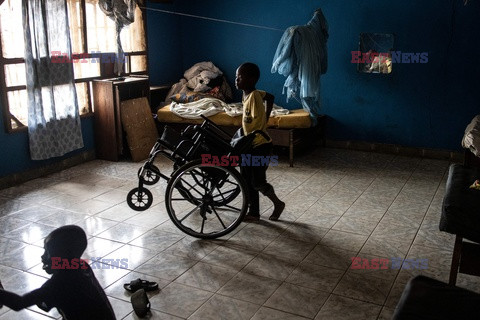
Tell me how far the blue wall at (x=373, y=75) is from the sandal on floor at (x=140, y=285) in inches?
164

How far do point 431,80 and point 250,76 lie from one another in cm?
317

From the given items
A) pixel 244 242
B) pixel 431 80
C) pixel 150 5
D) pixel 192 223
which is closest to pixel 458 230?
pixel 244 242

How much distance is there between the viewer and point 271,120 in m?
5.70

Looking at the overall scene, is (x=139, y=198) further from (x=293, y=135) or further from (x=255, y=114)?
(x=293, y=135)

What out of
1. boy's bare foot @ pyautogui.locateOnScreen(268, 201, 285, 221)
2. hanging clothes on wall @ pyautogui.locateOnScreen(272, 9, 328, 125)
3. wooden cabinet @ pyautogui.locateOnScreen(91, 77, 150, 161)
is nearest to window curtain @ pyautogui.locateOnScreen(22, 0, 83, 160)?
wooden cabinet @ pyautogui.locateOnScreen(91, 77, 150, 161)

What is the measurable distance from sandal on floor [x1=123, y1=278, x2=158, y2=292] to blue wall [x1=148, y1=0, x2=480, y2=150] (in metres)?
4.18

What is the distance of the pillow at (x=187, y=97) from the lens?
20.9 feet

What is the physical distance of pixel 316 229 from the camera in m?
3.78

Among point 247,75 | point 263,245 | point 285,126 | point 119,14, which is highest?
point 119,14

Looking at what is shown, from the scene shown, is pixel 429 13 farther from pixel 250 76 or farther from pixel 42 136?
pixel 42 136

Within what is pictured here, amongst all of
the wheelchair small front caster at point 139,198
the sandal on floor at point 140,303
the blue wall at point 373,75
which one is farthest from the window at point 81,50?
the sandal on floor at point 140,303

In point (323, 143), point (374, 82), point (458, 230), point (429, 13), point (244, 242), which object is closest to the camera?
point (458, 230)

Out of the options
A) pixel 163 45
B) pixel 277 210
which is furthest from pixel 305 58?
pixel 163 45

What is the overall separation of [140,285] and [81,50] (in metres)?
3.60
